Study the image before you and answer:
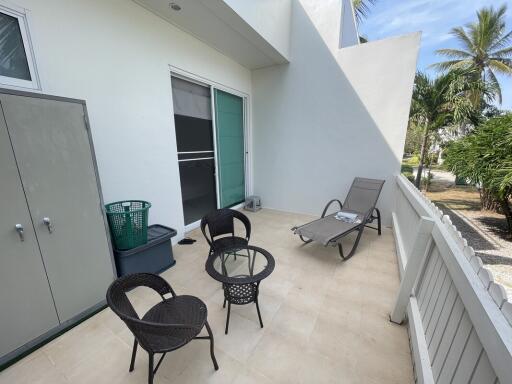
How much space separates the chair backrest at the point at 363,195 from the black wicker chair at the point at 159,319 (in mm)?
2904

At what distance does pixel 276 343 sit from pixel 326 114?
3.74m

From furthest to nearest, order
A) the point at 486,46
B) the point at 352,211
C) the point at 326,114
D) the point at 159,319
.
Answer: the point at 486,46, the point at 326,114, the point at 352,211, the point at 159,319

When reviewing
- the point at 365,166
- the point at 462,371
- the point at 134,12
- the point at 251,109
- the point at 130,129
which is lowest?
the point at 462,371

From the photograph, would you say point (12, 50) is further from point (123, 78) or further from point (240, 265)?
point (240, 265)

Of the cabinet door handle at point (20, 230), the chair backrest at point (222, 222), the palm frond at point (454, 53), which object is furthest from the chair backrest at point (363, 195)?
the palm frond at point (454, 53)

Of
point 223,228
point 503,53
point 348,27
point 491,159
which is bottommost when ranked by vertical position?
point 223,228

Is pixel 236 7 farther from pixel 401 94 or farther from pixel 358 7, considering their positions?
pixel 358 7

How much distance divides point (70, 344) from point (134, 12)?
11.0 feet

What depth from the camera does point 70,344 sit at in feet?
5.27

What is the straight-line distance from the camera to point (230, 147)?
14.0 feet

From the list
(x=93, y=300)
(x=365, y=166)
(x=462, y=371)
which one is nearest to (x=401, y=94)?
(x=365, y=166)

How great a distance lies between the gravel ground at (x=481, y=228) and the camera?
331cm

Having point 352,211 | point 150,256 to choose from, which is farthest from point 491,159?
point 150,256

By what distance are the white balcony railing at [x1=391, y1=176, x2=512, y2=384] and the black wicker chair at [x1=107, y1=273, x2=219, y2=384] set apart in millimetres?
1205
